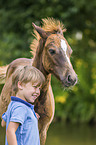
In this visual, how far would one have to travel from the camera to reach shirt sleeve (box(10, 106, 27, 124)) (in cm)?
213

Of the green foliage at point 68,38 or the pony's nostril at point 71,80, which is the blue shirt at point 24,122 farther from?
the green foliage at point 68,38

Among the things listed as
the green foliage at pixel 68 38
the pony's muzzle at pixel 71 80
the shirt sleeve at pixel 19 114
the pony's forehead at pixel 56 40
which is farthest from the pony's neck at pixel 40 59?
the green foliage at pixel 68 38

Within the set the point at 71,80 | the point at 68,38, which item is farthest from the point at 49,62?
the point at 68,38

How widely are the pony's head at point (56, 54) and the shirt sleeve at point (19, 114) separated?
85cm

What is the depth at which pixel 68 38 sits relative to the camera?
9.98 metres

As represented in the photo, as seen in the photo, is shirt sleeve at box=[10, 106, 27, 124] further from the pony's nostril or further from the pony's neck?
the pony's neck

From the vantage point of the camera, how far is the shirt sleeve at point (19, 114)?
213cm

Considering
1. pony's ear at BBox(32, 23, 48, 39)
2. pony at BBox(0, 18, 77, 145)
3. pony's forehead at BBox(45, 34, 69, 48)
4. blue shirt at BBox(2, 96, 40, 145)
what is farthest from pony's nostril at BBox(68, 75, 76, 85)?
blue shirt at BBox(2, 96, 40, 145)

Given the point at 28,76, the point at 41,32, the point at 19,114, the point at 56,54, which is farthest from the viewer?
the point at 41,32

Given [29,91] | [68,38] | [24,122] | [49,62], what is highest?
[68,38]

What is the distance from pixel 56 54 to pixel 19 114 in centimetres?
112

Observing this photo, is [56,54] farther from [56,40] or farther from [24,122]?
[24,122]

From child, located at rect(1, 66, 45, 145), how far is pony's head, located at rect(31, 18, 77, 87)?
2.24 feet

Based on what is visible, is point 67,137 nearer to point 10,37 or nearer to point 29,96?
point 10,37
